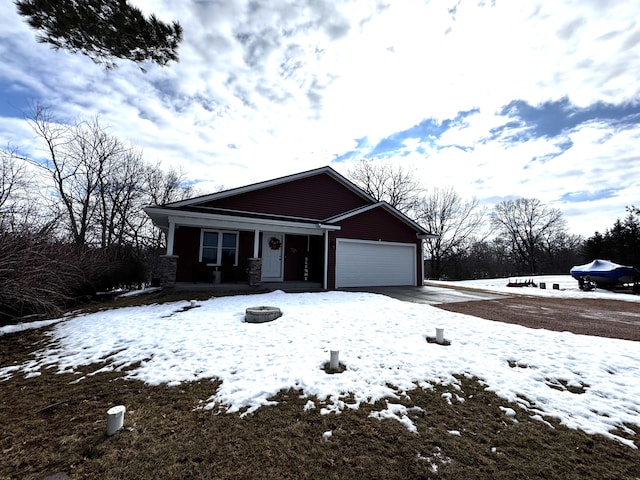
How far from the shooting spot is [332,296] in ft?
32.2

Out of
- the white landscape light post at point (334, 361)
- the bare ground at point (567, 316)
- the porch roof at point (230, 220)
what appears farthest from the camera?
the porch roof at point (230, 220)

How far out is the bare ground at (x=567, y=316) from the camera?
657cm

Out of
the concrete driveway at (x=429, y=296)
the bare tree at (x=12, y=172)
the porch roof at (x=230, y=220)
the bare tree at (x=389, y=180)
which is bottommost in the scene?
the concrete driveway at (x=429, y=296)

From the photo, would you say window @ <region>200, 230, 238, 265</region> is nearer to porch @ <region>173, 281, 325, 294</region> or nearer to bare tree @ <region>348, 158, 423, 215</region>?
porch @ <region>173, 281, 325, 294</region>

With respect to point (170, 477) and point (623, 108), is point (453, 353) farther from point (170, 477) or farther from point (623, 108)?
point (623, 108)

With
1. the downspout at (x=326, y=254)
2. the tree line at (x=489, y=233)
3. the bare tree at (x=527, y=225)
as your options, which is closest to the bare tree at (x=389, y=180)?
the tree line at (x=489, y=233)

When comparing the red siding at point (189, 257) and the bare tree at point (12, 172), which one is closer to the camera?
the bare tree at point (12, 172)

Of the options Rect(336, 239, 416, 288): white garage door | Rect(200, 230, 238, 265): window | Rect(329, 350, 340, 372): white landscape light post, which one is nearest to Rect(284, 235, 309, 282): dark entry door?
Rect(336, 239, 416, 288): white garage door

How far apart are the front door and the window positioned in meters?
1.26

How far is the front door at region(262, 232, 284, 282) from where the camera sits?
12.8 meters

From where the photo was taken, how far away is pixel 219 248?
12156 millimetres

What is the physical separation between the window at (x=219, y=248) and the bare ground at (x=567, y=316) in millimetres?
8621

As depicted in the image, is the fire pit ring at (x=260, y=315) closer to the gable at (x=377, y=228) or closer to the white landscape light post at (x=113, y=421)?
the white landscape light post at (x=113, y=421)

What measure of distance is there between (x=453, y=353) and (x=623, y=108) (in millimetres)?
12417
